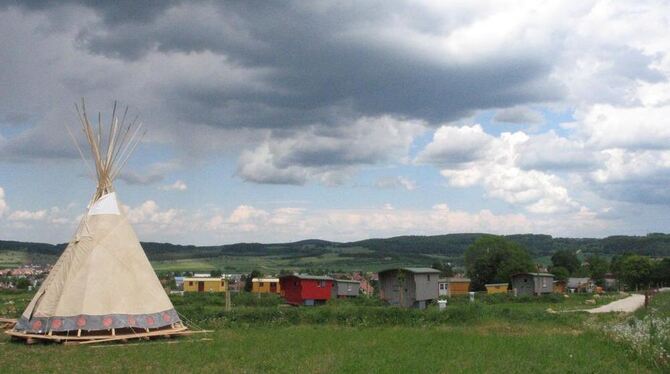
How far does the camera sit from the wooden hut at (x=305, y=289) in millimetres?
48188

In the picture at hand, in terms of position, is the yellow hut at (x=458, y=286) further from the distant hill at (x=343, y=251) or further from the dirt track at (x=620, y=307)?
the distant hill at (x=343, y=251)

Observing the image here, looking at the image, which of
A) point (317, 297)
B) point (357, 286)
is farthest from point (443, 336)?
point (357, 286)

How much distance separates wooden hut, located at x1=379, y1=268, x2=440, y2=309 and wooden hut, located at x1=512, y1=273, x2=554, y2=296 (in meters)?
22.8

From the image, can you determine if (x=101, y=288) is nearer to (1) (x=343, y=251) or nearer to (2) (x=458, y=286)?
(2) (x=458, y=286)

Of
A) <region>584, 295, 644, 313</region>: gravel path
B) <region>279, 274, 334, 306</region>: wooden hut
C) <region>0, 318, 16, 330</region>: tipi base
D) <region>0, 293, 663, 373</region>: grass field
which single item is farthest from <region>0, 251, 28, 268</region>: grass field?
<region>584, 295, 644, 313</region>: gravel path

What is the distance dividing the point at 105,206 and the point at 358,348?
36.3 feet

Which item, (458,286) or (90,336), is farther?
(458,286)

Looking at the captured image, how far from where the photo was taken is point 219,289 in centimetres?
6100

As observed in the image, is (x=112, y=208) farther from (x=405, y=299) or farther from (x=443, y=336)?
(x=405, y=299)

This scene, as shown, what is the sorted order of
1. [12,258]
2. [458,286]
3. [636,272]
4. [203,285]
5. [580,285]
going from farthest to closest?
[12,258]
[636,272]
[580,285]
[458,286]
[203,285]

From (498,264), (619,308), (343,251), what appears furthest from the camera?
(343,251)

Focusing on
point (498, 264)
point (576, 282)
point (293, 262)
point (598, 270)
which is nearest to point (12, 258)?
point (293, 262)

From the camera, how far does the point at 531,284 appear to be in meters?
64.0

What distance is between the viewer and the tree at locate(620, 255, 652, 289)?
84812 mm
